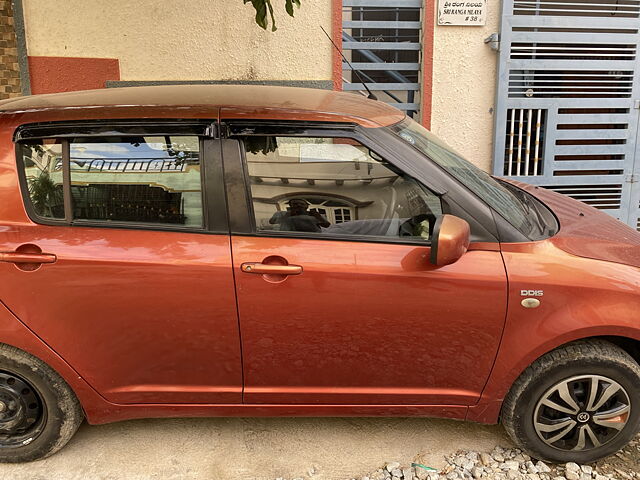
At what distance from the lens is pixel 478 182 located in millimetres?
2926

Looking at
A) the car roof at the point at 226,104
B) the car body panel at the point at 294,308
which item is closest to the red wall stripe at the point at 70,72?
the car roof at the point at 226,104

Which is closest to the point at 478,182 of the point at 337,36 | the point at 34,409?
the point at 34,409

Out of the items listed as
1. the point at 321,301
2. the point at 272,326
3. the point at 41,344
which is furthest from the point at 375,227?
the point at 41,344

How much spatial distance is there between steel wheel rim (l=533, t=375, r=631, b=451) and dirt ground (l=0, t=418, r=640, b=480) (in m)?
0.24

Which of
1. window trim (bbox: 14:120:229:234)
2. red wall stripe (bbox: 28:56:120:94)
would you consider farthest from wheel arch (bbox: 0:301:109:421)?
red wall stripe (bbox: 28:56:120:94)

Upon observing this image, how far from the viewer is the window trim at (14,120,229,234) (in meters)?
2.60

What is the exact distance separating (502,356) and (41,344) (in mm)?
2152

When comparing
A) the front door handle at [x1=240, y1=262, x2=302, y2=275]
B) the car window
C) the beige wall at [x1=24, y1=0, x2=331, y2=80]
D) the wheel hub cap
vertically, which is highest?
the beige wall at [x1=24, y1=0, x2=331, y2=80]

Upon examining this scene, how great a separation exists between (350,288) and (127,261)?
1021mm

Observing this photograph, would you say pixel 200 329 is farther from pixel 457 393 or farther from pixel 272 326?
pixel 457 393

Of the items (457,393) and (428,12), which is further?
(428,12)

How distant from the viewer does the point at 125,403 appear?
2777 millimetres

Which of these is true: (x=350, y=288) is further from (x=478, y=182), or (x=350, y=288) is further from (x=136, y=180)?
(x=136, y=180)

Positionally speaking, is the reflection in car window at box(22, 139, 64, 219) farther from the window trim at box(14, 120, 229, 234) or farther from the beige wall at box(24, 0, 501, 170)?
the beige wall at box(24, 0, 501, 170)
